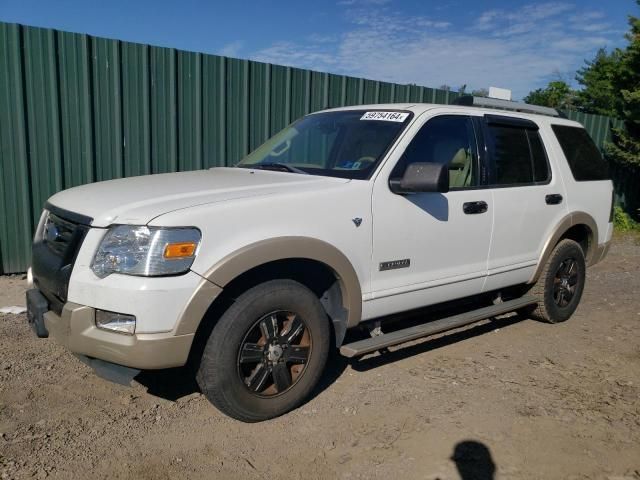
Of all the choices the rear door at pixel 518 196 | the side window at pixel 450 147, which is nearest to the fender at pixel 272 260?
the side window at pixel 450 147

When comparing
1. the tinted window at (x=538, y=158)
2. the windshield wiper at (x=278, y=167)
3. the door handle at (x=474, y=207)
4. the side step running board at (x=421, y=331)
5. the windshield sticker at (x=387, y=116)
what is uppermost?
the windshield sticker at (x=387, y=116)

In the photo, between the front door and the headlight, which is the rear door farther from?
the headlight

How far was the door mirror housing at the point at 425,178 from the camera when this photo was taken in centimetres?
355

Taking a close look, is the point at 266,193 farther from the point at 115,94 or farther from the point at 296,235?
the point at 115,94

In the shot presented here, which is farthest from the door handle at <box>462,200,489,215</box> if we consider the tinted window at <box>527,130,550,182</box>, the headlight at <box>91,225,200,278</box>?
the headlight at <box>91,225,200,278</box>

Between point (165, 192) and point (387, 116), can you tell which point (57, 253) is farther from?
point (387, 116)

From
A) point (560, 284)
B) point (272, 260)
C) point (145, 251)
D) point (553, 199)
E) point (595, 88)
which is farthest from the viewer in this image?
point (595, 88)

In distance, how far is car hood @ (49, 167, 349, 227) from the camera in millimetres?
2965

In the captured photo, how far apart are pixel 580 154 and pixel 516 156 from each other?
3.62 ft

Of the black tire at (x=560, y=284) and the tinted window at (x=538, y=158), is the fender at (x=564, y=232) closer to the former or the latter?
the black tire at (x=560, y=284)

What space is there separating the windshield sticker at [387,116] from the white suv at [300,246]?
0.6 inches

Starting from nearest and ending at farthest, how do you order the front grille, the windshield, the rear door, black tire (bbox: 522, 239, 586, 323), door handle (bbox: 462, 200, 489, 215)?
1. the front grille
2. the windshield
3. door handle (bbox: 462, 200, 489, 215)
4. the rear door
5. black tire (bbox: 522, 239, 586, 323)

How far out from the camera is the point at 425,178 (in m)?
3.57

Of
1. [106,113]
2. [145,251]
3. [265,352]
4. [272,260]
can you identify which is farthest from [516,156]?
[106,113]
